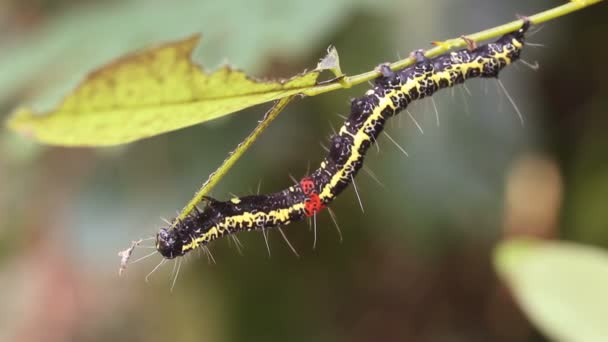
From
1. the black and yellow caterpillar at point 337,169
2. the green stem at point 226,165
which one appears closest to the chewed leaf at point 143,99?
the green stem at point 226,165

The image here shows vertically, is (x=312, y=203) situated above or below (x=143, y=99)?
below

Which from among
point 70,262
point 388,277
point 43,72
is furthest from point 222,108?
point 70,262

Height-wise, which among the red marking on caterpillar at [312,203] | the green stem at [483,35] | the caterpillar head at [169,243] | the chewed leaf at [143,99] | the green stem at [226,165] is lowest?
the red marking on caterpillar at [312,203]

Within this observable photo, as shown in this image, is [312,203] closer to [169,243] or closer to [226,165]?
[169,243]

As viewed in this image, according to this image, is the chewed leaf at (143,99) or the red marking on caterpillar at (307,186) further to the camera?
the red marking on caterpillar at (307,186)

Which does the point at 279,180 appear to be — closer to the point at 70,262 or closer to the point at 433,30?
the point at 433,30

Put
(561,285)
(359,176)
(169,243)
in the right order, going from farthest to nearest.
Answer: (359,176)
(561,285)
(169,243)

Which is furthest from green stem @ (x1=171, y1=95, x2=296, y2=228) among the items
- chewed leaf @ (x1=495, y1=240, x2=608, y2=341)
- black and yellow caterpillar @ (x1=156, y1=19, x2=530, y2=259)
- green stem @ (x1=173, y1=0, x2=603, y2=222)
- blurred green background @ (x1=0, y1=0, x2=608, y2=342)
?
blurred green background @ (x1=0, y1=0, x2=608, y2=342)

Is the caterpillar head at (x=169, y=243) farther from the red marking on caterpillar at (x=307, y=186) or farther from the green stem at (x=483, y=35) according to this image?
the green stem at (x=483, y=35)

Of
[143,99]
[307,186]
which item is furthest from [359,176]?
[143,99]
